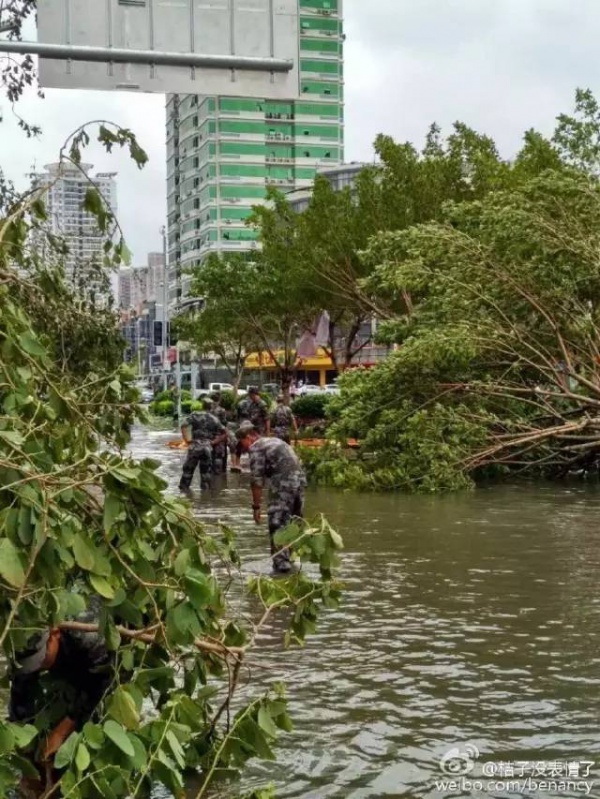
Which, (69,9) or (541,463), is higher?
(69,9)

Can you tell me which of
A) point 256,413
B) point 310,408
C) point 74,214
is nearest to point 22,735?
point 74,214

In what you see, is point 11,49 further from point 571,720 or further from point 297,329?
point 297,329

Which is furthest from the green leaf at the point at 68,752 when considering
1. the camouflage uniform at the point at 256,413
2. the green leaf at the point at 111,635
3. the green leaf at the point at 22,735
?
the camouflage uniform at the point at 256,413

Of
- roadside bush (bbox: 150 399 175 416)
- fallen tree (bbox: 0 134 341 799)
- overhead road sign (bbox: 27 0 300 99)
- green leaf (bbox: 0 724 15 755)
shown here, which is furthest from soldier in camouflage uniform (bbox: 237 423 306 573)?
roadside bush (bbox: 150 399 175 416)

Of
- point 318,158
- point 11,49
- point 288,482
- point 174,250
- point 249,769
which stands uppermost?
point 318,158

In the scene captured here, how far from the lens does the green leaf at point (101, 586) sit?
12.0 ft

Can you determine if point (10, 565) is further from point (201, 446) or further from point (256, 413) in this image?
point (256, 413)

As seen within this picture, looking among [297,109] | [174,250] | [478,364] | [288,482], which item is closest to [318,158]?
[297,109]

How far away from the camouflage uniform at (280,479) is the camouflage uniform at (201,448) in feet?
25.4

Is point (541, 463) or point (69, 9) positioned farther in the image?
point (541, 463)

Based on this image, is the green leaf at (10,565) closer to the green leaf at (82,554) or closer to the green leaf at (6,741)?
the green leaf at (82,554)

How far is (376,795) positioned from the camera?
5.06 metres

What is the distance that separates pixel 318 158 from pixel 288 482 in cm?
7967

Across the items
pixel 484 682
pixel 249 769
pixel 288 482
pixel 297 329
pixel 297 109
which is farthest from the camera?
pixel 297 109
